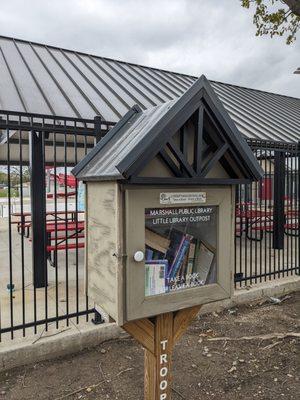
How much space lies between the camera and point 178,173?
6.13 ft

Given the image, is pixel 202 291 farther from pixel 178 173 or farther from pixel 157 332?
pixel 178 173

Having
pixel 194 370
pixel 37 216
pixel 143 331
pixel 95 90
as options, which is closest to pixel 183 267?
pixel 143 331

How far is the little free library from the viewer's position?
70.2 inches

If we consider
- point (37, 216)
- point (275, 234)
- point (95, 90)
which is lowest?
point (275, 234)

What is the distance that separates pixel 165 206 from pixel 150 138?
379mm

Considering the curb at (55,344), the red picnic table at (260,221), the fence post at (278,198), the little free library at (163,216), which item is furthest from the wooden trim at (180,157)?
the fence post at (278,198)

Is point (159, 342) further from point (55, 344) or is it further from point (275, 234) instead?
point (275, 234)

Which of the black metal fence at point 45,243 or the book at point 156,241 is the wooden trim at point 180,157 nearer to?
the book at point 156,241

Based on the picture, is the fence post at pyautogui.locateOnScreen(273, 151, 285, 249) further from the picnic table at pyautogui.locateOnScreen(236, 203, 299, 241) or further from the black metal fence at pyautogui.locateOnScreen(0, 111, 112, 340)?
the black metal fence at pyautogui.locateOnScreen(0, 111, 112, 340)

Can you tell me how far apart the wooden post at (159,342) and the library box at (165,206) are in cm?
15

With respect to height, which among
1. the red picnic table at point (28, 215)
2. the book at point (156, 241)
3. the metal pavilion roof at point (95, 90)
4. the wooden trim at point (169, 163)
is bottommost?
the red picnic table at point (28, 215)

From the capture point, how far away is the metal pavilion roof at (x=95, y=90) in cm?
596

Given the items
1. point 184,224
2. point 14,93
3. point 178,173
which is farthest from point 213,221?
point 14,93

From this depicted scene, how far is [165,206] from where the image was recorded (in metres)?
1.87
